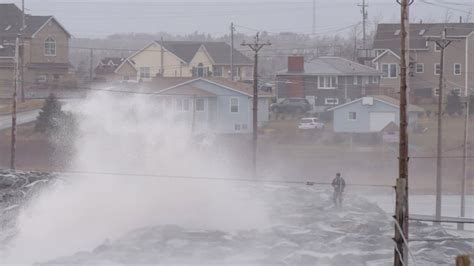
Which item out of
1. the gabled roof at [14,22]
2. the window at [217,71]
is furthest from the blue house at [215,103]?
the window at [217,71]

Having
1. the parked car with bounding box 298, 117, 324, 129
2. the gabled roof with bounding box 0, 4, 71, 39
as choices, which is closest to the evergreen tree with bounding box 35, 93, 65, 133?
the parked car with bounding box 298, 117, 324, 129

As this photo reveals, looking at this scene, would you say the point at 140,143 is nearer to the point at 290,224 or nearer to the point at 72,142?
the point at 72,142

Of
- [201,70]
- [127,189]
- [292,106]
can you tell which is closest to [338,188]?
[127,189]

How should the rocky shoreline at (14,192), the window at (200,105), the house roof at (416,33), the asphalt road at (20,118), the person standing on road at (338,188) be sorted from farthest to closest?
the house roof at (416,33)
the window at (200,105)
the asphalt road at (20,118)
the person standing on road at (338,188)
the rocky shoreline at (14,192)

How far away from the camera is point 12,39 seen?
55594 mm

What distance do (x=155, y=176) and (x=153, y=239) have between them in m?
9.34

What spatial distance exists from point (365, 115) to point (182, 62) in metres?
19.2

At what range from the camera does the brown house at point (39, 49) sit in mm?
54750

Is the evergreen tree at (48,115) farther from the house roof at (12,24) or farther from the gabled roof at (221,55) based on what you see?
Result: the gabled roof at (221,55)

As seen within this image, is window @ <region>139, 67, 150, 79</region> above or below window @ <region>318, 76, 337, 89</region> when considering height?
above

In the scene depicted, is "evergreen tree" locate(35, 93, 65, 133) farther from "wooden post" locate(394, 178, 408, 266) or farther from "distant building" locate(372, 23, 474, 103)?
"wooden post" locate(394, 178, 408, 266)

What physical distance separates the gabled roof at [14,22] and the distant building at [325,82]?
14.9 m

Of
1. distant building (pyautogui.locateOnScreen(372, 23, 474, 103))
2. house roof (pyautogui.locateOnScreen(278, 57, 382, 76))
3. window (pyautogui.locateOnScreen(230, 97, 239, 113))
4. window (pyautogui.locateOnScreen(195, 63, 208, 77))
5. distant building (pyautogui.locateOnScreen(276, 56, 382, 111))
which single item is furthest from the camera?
window (pyautogui.locateOnScreen(195, 63, 208, 77))

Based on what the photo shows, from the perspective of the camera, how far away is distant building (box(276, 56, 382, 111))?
5419cm
